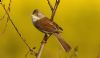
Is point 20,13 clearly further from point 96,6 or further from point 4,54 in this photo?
point 96,6

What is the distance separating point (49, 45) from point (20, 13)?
1.43 ft

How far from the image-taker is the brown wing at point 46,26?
1562mm

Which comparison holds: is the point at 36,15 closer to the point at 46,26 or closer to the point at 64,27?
the point at 46,26

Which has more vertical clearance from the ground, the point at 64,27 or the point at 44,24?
the point at 44,24

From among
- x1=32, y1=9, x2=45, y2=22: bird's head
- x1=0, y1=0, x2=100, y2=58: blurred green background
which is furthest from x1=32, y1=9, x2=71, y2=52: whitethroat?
x1=0, y1=0, x2=100, y2=58: blurred green background

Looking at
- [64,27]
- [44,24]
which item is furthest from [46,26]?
[64,27]

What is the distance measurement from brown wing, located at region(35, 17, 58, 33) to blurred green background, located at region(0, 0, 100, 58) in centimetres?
141

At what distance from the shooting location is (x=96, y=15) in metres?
3.57

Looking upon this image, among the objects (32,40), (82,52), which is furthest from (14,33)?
(82,52)

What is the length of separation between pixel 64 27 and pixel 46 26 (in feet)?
6.05

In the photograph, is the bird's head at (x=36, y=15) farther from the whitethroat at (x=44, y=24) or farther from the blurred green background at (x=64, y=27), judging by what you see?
the blurred green background at (x=64, y=27)

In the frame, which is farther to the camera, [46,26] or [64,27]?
[64,27]

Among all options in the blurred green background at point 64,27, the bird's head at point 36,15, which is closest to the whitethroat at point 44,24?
the bird's head at point 36,15

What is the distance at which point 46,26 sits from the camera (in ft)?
5.20
